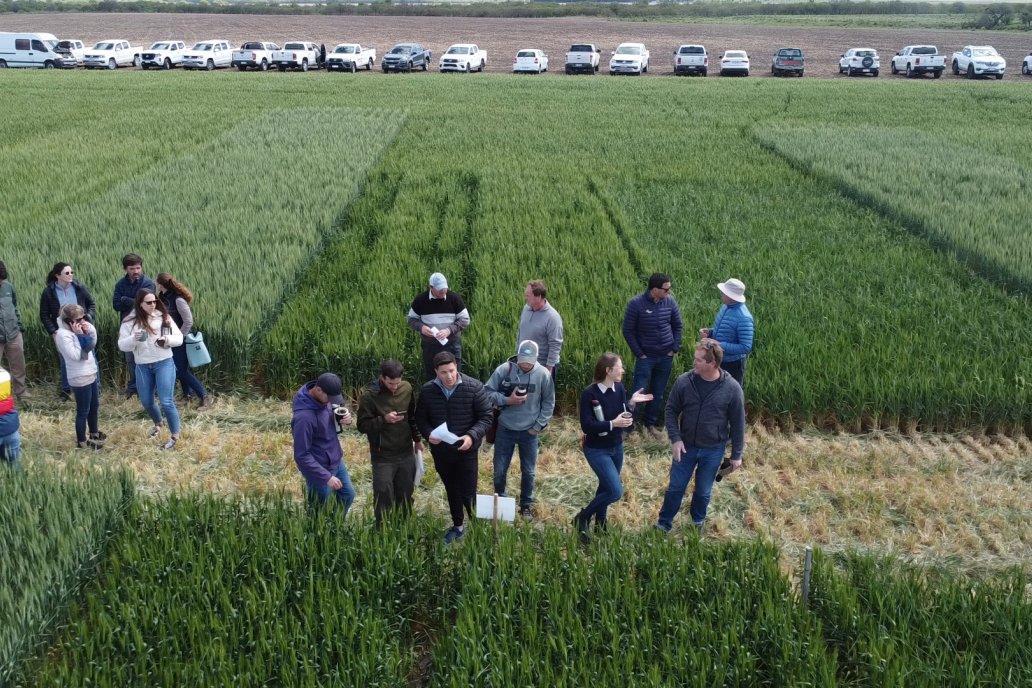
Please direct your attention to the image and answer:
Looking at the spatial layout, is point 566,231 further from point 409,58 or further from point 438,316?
point 409,58

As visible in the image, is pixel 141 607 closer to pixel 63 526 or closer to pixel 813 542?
pixel 63 526

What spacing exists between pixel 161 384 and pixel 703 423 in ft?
17.3

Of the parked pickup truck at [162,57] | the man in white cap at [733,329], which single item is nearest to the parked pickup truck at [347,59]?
the parked pickup truck at [162,57]

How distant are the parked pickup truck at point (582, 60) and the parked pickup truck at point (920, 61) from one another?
1684 cm

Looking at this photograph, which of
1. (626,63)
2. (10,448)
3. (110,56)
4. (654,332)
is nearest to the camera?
(10,448)

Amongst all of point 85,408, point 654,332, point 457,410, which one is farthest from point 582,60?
point 457,410

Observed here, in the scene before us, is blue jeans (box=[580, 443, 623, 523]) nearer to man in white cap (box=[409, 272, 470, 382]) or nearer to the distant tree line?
man in white cap (box=[409, 272, 470, 382])

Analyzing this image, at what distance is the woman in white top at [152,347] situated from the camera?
8.14m

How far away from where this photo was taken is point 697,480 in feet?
22.8

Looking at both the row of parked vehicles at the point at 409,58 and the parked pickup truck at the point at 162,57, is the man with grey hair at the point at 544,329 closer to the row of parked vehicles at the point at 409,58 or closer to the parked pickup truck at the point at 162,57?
the row of parked vehicles at the point at 409,58

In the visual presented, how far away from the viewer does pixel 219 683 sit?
186 inches

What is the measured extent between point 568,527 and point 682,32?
71.9 m

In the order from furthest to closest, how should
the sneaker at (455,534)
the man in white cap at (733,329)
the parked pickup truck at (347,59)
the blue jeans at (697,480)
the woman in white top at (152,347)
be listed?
the parked pickup truck at (347,59)
the woman in white top at (152,347)
the man in white cap at (733,329)
the sneaker at (455,534)
the blue jeans at (697,480)

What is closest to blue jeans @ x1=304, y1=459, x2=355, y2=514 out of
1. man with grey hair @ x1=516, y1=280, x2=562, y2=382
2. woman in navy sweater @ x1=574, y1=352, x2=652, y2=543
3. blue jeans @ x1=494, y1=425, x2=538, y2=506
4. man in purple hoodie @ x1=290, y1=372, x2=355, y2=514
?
man in purple hoodie @ x1=290, y1=372, x2=355, y2=514
